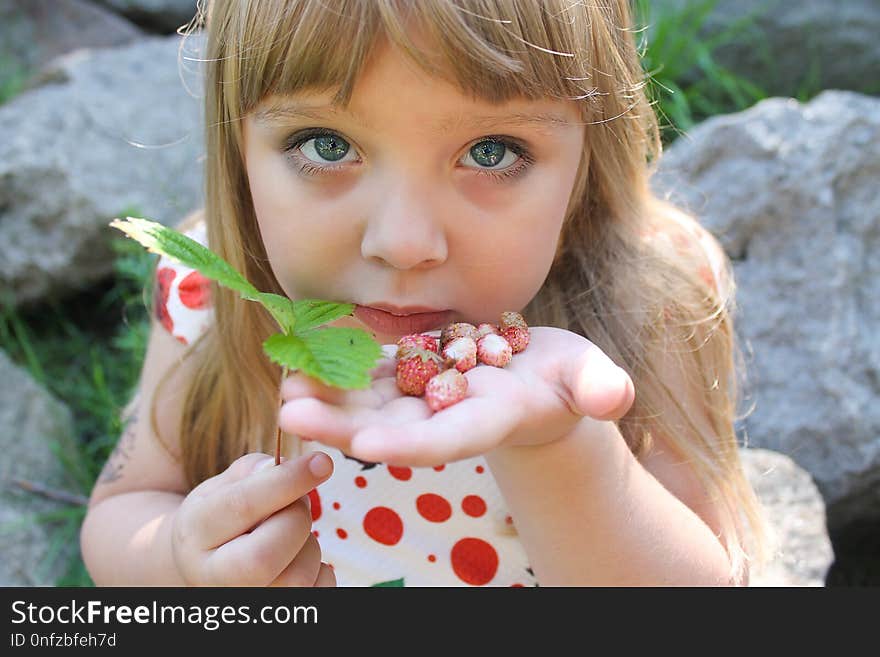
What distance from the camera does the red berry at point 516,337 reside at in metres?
1.04

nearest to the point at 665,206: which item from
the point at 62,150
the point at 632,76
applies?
the point at 632,76

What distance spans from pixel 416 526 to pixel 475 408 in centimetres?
72

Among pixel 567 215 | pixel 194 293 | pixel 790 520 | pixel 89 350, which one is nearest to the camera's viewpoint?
pixel 567 215

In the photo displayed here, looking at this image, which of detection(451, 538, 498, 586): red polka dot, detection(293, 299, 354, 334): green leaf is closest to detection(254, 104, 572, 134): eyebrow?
detection(293, 299, 354, 334): green leaf

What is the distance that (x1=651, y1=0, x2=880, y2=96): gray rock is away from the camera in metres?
2.96

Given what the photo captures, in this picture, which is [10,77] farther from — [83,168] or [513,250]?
[513,250]

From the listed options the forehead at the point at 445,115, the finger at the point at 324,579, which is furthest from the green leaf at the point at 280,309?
the finger at the point at 324,579

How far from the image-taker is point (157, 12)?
11.3 feet

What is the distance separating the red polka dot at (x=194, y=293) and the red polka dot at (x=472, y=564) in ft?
1.82

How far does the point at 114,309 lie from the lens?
2619 mm

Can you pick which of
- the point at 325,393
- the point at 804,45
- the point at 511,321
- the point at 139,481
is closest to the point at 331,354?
the point at 325,393

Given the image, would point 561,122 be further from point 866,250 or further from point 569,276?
point 866,250

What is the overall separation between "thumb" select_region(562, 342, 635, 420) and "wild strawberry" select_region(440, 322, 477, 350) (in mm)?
132

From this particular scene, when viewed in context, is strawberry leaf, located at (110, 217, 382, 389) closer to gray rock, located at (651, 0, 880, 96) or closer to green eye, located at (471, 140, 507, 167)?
green eye, located at (471, 140, 507, 167)
